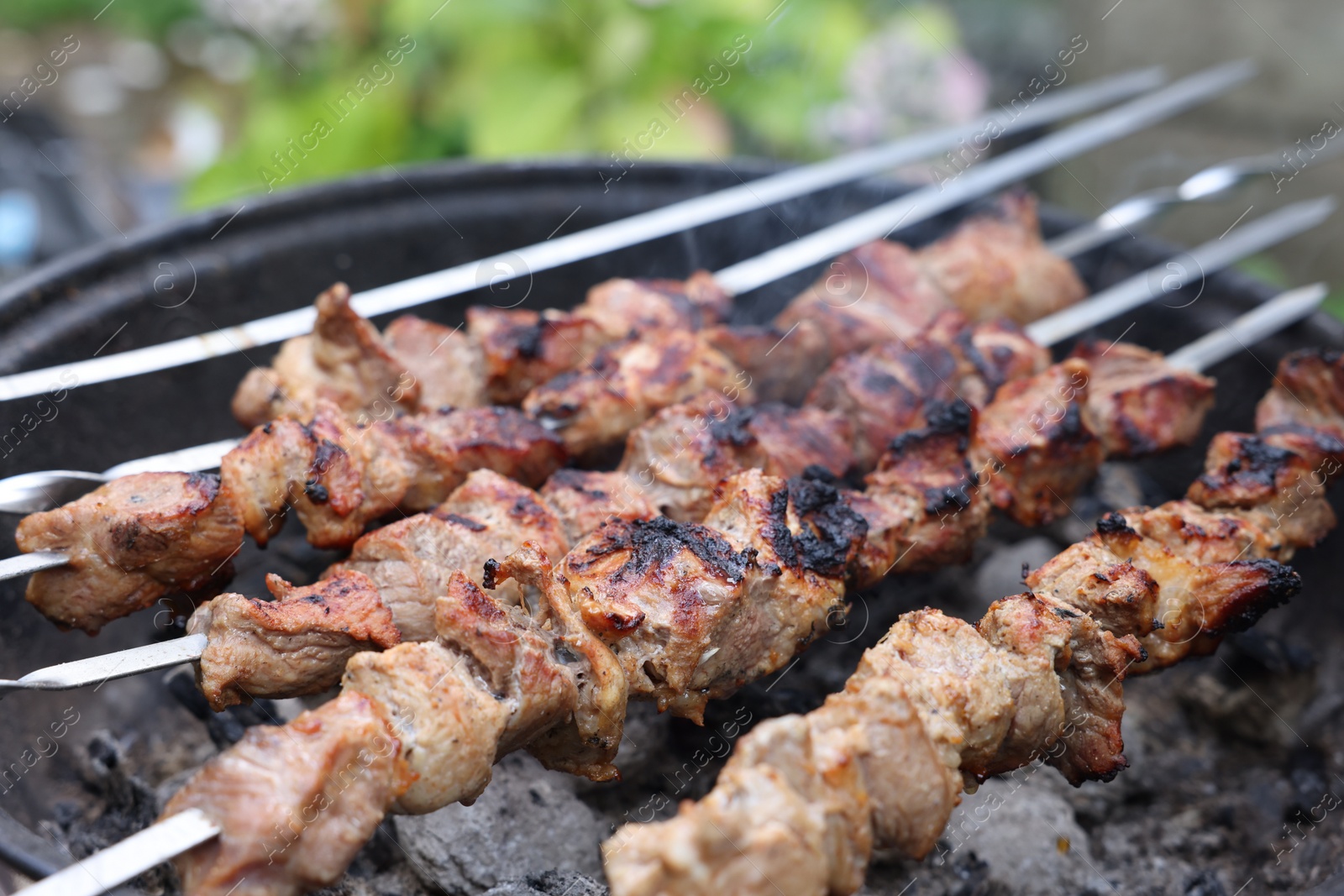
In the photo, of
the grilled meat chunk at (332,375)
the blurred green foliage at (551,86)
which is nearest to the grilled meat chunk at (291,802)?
the grilled meat chunk at (332,375)

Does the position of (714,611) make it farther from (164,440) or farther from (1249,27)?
(1249,27)

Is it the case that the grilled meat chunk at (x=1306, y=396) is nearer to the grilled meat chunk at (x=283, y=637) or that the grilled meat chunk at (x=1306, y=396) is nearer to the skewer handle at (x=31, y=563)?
the grilled meat chunk at (x=283, y=637)

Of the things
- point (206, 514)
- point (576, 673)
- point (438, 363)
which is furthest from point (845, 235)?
point (206, 514)

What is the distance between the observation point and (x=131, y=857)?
4.63 ft

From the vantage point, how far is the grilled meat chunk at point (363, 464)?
2135mm

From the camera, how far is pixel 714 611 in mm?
1900

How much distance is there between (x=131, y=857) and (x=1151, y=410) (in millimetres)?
2537

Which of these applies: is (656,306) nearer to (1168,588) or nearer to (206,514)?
(206,514)

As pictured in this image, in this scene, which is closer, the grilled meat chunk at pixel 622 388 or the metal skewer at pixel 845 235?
the metal skewer at pixel 845 235

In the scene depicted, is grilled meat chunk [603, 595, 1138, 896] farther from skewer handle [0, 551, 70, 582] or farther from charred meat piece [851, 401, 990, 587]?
skewer handle [0, 551, 70, 582]

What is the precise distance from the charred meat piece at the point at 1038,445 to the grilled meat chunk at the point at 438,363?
4.46 feet

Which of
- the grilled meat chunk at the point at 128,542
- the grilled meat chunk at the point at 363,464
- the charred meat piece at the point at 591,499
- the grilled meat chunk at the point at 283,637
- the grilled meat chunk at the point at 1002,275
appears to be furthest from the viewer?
the grilled meat chunk at the point at 1002,275

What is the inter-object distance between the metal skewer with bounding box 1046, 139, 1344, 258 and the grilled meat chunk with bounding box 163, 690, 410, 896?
280cm

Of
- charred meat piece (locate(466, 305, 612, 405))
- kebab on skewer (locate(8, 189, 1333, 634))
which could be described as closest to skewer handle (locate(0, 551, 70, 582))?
kebab on skewer (locate(8, 189, 1333, 634))
